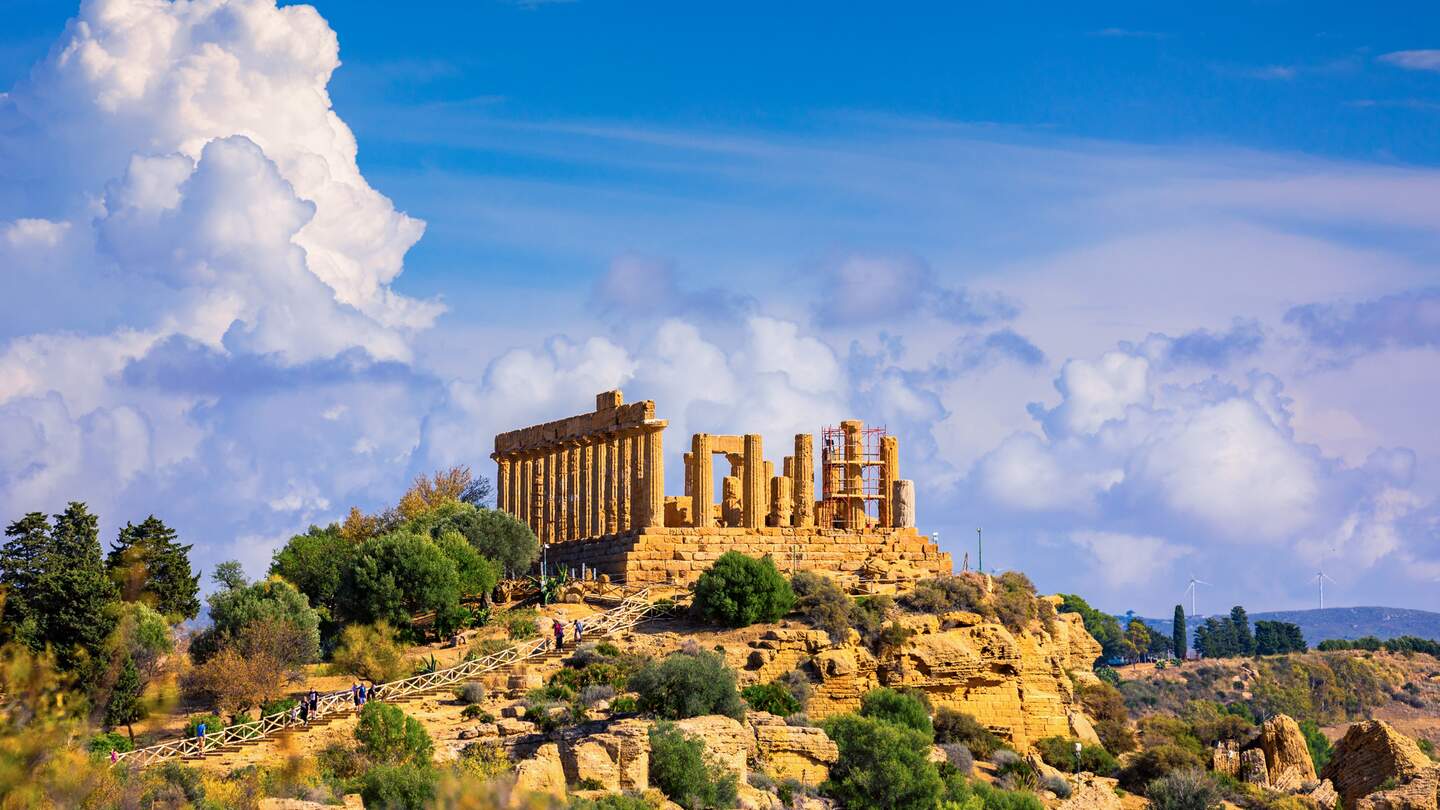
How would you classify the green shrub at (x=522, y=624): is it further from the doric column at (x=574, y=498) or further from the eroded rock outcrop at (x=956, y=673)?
the doric column at (x=574, y=498)

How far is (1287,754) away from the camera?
57.3 metres

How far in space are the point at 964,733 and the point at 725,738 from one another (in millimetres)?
11643

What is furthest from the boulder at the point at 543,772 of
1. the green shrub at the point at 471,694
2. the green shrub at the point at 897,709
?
Answer: the green shrub at the point at 897,709

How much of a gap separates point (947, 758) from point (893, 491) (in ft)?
64.1

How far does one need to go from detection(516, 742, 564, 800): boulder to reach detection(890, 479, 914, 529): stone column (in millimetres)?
29459

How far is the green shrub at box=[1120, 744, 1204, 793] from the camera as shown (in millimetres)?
54188

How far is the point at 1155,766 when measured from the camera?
54.3 metres

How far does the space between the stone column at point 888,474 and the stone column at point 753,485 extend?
4.36 metres

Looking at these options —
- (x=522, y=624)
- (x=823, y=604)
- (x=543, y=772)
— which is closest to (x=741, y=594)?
(x=823, y=604)

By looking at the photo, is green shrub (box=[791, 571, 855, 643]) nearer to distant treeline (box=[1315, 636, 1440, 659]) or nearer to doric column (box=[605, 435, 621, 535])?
doric column (box=[605, 435, 621, 535])

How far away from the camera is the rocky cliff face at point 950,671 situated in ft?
177

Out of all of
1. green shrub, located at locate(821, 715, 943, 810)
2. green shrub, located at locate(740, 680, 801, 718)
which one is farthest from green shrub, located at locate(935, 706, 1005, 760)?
green shrub, located at locate(821, 715, 943, 810)

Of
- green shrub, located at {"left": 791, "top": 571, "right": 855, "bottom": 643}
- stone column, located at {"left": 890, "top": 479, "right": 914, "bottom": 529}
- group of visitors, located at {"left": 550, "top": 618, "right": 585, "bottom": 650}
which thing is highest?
stone column, located at {"left": 890, "top": 479, "right": 914, "bottom": 529}

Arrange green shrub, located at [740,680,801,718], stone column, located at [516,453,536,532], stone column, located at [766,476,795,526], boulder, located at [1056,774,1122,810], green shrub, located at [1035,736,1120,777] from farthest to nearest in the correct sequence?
stone column, located at [516,453,536,532]
stone column, located at [766,476,795,526]
green shrub, located at [1035,736,1120,777]
green shrub, located at [740,680,801,718]
boulder, located at [1056,774,1122,810]
